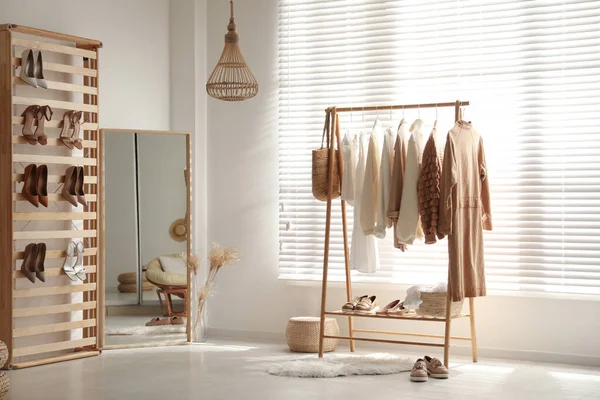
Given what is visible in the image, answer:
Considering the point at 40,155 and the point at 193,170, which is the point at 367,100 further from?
the point at 40,155

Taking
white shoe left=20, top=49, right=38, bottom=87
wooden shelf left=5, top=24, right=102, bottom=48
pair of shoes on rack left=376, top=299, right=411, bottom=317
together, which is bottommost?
pair of shoes on rack left=376, top=299, right=411, bottom=317

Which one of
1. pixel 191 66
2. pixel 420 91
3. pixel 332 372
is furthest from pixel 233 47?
pixel 332 372

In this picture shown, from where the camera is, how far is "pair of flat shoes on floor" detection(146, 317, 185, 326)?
6.68 metres

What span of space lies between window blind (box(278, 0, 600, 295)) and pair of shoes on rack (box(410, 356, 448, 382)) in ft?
3.47

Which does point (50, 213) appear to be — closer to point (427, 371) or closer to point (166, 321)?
point (166, 321)

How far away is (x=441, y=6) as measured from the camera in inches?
252

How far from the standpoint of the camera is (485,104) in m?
6.23

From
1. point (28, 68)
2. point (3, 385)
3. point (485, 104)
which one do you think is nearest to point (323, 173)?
point (485, 104)

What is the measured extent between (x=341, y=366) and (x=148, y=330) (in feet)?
6.09

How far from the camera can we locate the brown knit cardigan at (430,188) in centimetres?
549

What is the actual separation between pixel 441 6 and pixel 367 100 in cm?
93

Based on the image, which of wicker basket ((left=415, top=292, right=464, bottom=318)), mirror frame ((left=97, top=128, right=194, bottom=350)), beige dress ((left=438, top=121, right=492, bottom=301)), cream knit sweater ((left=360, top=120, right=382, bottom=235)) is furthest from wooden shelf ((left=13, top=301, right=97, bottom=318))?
beige dress ((left=438, top=121, right=492, bottom=301))

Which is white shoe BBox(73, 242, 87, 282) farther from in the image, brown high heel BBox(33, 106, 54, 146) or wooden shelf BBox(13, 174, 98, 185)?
brown high heel BBox(33, 106, 54, 146)

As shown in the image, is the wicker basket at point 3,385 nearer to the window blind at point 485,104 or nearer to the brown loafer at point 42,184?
the brown loafer at point 42,184
